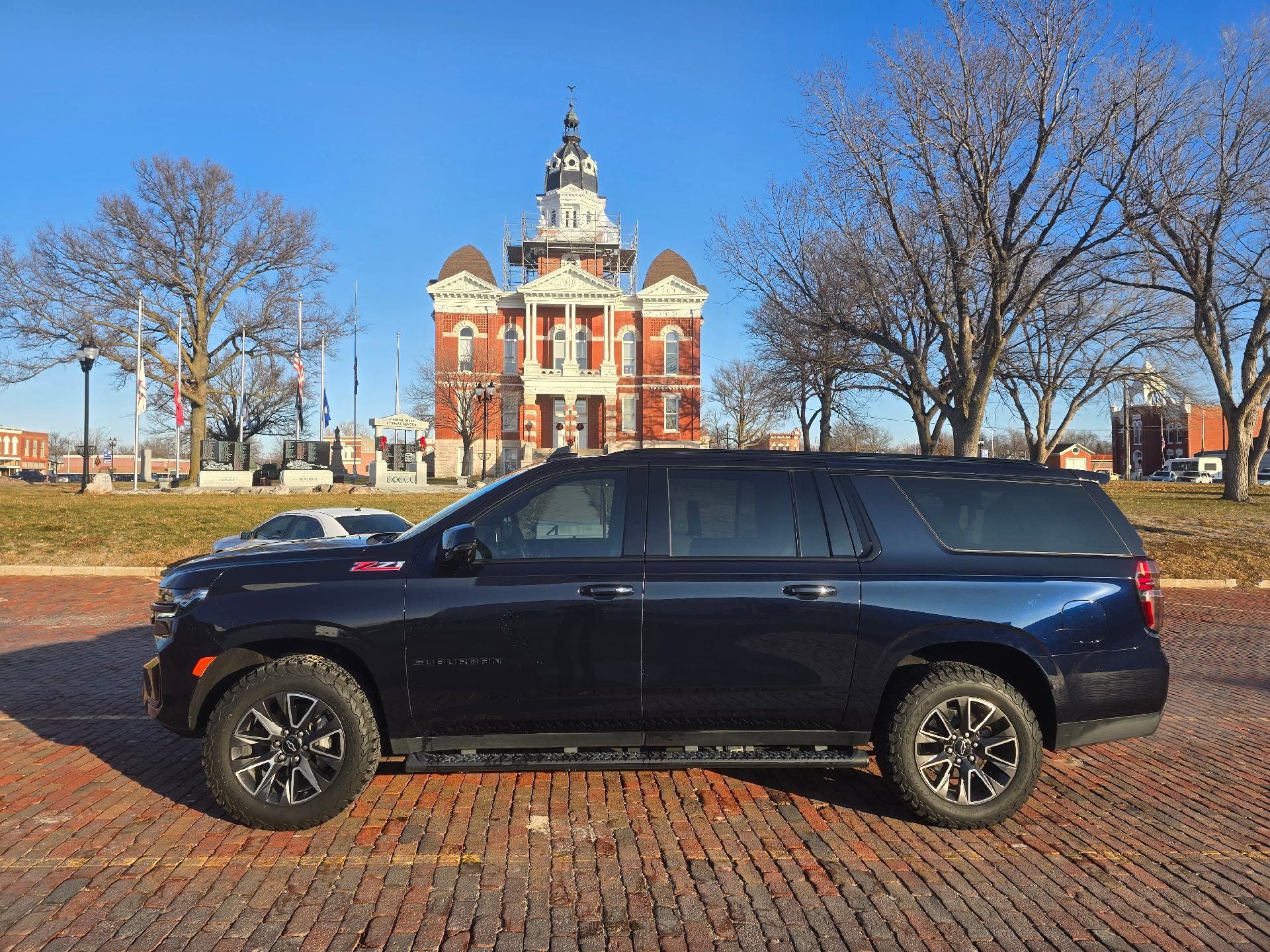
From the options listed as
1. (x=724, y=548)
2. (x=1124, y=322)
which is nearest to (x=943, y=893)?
(x=724, y=548)

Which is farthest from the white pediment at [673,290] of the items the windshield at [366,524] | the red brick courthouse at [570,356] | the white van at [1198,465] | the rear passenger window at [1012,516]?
the rear passenger window at [1012,516]

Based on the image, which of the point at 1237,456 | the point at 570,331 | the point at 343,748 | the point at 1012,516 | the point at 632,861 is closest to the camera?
the point at 632,861

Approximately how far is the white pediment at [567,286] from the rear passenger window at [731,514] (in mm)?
54877

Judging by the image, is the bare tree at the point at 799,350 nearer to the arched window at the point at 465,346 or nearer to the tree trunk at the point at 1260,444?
the tree trunk at the point at 1260,444

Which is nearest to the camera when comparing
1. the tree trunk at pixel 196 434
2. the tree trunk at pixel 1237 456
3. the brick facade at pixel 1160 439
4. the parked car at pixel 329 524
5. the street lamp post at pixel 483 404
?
the parked car at pixel 329 524

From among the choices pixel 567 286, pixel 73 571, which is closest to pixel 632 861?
pixel 73 571

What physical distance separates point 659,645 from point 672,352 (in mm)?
56102

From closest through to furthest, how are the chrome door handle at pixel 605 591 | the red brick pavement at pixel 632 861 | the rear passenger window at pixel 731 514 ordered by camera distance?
the red brick pavement at pixel 632 861 < the chrome door handle at pixel 605 591 < the rear passenger window at pixel 731 514

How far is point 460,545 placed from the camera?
12.9 feet

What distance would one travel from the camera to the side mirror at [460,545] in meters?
3.94

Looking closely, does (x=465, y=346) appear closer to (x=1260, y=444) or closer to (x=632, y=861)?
(x=1260, y=444)

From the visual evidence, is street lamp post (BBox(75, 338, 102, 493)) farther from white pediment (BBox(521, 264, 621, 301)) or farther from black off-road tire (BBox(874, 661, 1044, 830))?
black off-road tire (BBox(874, 661, 1044, 830))

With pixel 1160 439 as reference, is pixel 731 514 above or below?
below

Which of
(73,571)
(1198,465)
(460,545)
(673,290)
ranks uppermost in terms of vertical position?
(673,290)
